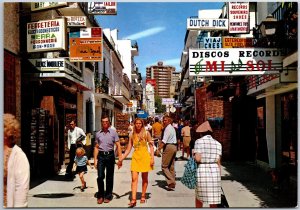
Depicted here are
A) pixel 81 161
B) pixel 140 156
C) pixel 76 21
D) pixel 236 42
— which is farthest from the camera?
pixel 76 21

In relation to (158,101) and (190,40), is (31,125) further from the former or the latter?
(158,101)

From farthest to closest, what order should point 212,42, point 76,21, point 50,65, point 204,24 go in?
point 212,42
point 76,21
point 204,24
point 50,65

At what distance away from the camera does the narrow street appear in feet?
26.6

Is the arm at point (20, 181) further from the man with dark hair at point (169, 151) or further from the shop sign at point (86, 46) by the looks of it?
the shop sign at point (86, 46)

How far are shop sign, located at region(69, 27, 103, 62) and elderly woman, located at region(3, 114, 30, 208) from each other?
295 inches

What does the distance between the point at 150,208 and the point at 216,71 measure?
114 inches

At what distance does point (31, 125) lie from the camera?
10641mm

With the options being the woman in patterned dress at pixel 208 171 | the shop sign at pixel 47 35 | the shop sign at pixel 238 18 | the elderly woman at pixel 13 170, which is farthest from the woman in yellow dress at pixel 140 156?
the shop sign at pixel 238 18

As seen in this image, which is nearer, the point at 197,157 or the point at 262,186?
the point at 197,157

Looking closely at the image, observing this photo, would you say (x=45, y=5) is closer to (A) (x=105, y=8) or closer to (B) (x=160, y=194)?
(A) (x=105, y=8)

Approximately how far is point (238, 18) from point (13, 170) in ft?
30.4

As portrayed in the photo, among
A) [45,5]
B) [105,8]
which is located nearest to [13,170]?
[45,5]

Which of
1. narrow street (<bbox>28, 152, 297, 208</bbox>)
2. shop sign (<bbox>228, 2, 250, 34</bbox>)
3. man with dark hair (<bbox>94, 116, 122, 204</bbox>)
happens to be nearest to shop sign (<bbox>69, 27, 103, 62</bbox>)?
narrow street (<bbox>28, 152, 297, 208</bbox>)

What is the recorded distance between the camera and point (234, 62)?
8477 millimetres
